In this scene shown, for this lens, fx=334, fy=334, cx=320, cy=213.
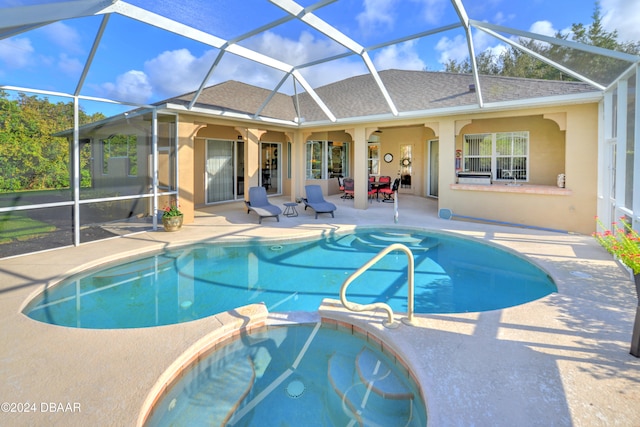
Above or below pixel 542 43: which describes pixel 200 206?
below

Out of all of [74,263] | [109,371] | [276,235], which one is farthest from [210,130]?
[109,371]

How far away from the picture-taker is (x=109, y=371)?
329 cm

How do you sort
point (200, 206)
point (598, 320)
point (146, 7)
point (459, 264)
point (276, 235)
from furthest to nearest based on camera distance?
point (200, 206) < point (276, 235) < point (459, 264) < point (146, 7) < point (598, 320)

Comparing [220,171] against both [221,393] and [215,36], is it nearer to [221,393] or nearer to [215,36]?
[215,36]

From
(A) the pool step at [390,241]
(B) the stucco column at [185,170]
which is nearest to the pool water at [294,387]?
(A) the pool step at [390,241]

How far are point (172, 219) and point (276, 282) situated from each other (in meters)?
4.75

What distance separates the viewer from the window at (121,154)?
396 inches

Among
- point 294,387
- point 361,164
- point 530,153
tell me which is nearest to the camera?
point 294,387

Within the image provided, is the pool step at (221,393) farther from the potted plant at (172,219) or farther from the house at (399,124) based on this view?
the potted plant at (172,219)

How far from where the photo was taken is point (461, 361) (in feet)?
11.2

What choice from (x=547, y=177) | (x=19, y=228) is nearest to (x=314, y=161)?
(x=547, y=177)

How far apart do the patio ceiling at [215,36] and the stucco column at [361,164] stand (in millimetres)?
→ 4101

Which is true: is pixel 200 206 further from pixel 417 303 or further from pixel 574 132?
pixel 574 132

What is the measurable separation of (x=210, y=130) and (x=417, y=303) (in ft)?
40.1
